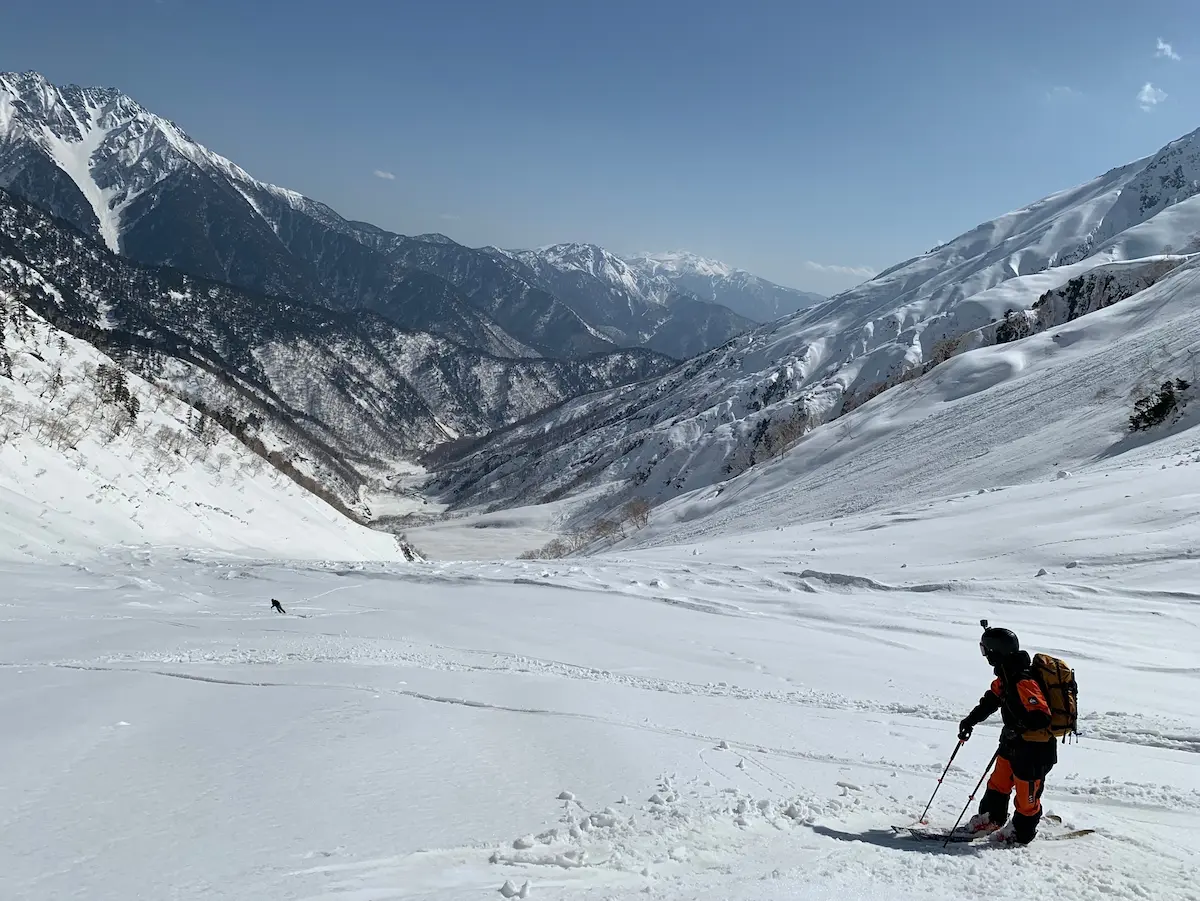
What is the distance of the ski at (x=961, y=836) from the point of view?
5527 mm

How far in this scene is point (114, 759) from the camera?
19.5 feet

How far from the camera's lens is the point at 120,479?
109 ft

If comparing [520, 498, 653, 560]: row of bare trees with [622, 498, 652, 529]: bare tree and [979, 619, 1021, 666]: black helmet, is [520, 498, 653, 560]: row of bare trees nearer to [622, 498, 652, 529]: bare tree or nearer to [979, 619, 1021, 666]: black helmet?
[622, 498, 652, 529]: bare tree

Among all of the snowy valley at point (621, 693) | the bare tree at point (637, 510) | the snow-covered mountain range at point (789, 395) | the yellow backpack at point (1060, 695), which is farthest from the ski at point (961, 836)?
the bare tree at point (637, 510)

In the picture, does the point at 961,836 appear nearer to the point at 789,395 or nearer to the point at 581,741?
the point at 581,741

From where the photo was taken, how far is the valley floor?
15.0ft

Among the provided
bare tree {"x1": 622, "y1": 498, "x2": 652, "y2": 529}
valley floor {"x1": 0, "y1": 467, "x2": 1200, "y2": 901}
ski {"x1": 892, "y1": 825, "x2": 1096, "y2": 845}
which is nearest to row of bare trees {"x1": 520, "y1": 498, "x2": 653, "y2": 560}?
bare tree {"x1": 622, "y1": 498, "x2": 652, "y2": 529}

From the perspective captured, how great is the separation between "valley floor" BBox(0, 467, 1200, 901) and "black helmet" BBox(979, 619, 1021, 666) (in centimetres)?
147

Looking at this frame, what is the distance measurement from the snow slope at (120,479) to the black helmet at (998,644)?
23576 mm

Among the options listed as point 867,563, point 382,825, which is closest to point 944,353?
point 867,563

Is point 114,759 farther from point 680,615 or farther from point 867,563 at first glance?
point 867,563

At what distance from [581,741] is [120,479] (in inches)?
1384

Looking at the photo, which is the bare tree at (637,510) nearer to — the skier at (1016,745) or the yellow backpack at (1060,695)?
the skier at (1016,745)

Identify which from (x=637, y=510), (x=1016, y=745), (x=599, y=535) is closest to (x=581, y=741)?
(x=1016, y=745)
